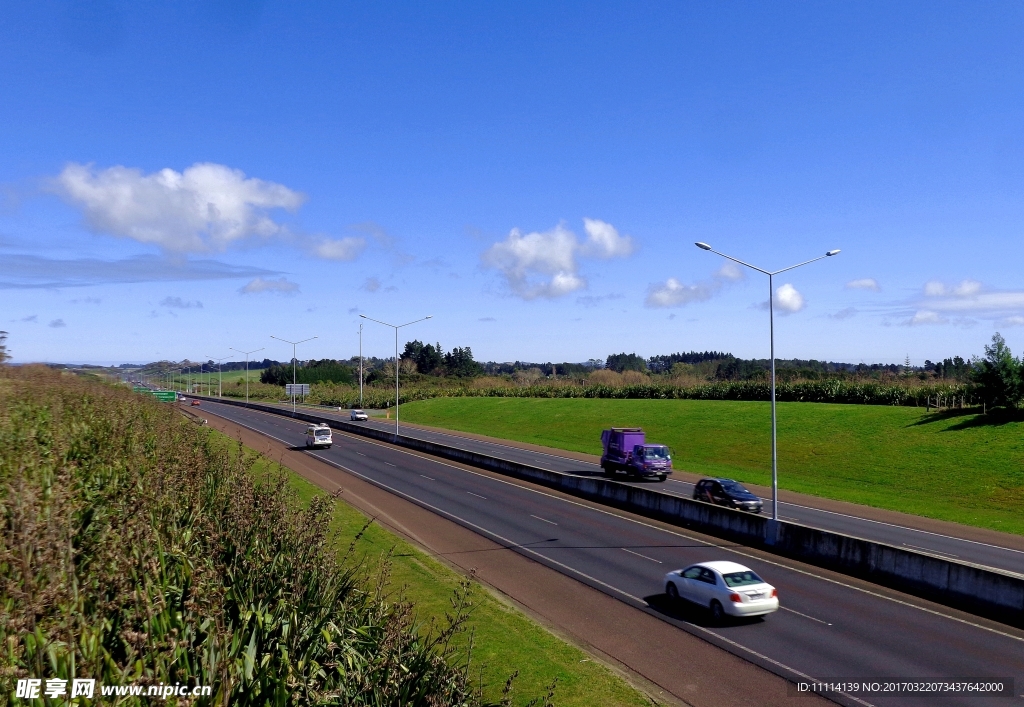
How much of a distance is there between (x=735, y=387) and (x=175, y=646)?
7308 cm

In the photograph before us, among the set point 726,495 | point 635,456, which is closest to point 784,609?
point 726,495

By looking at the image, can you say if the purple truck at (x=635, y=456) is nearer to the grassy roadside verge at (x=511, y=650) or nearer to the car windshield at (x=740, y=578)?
the grassy roadside verge at (x=511, y=650)

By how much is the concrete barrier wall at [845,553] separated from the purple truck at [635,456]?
533cm

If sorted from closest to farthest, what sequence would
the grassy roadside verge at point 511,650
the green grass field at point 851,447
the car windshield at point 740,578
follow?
the grassy roadside verge at point 511,650, the car windshield at point 740,578, the green grass field at point 851,447

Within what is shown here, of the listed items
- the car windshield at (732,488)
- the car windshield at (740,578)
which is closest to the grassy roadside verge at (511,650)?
the car windshield at (740,578)

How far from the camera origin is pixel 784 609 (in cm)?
1828

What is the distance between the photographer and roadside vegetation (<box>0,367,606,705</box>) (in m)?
6.37

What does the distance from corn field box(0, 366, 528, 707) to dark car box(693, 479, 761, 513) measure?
20.0 m

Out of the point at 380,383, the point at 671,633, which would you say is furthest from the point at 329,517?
the point at 380,383

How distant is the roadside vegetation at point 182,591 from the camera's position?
251 inches

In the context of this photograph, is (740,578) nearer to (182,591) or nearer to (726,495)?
(182,591)

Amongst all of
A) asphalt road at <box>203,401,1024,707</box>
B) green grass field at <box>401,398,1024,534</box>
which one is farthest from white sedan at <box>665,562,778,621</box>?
green grass field at <box>401,398,1024,534</box>

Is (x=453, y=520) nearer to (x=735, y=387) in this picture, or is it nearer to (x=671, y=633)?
(x=671, y=633)

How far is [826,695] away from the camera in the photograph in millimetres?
13164
